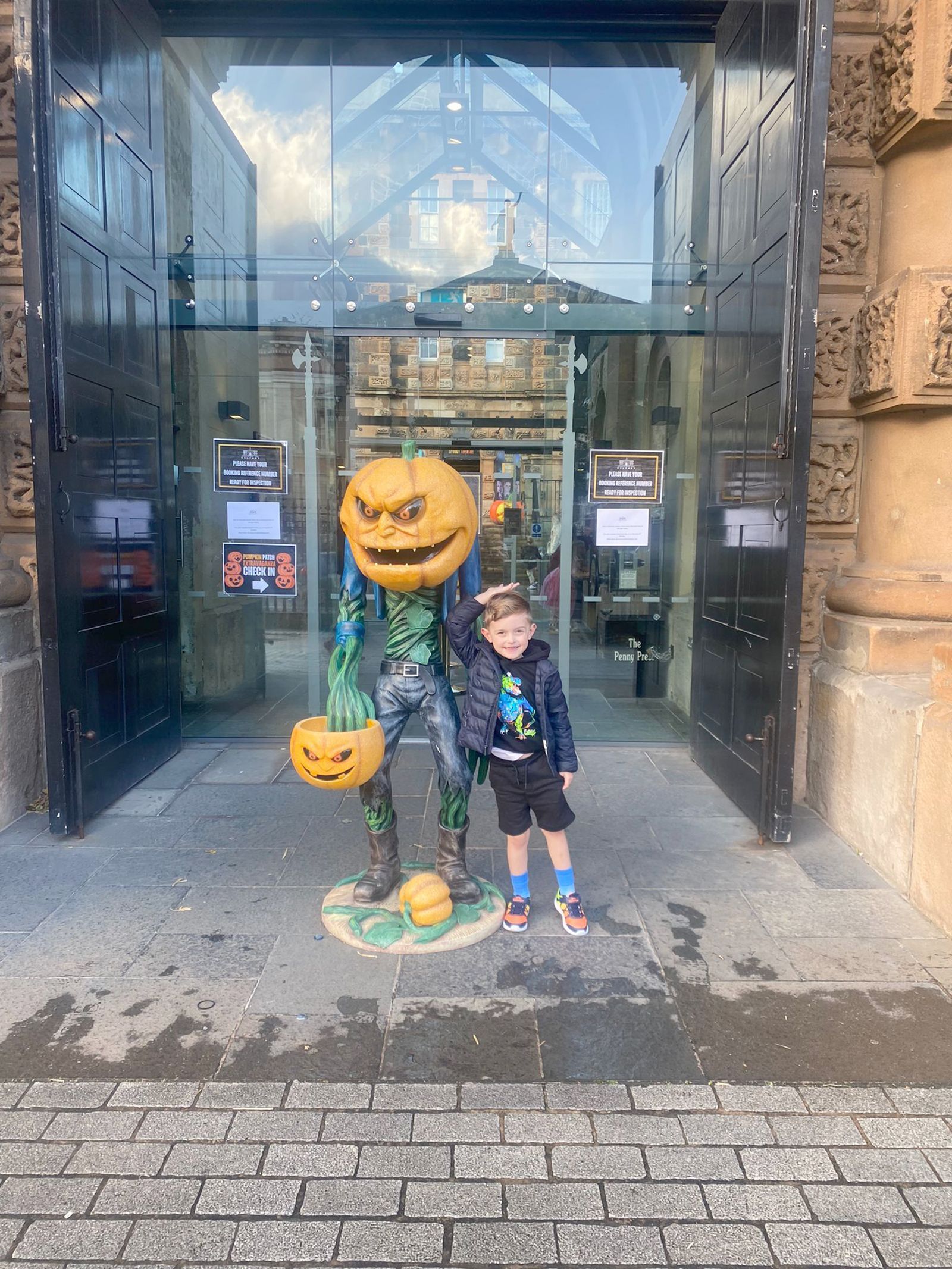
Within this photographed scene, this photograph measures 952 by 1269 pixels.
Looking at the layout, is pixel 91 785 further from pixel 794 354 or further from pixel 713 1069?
pixel 794 354

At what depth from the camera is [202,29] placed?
6004mm

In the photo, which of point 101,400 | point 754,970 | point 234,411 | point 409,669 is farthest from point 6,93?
point 754,970

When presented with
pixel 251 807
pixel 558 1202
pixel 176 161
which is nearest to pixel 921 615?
pixel 558 1202

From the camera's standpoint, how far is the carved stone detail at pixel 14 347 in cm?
486

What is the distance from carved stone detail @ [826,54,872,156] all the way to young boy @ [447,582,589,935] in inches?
142

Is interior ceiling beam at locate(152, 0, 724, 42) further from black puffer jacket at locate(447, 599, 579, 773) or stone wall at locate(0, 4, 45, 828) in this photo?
black puffer jacket at locate(447, 599, 579, 773)

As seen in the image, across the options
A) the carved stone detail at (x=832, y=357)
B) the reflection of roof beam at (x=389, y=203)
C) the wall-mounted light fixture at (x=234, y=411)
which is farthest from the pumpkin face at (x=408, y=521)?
the reflection of roof beam at (x=389, y=203)

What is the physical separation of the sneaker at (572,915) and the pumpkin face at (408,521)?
4.99ft

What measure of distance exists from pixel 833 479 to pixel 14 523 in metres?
5.12

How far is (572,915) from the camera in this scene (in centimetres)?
358

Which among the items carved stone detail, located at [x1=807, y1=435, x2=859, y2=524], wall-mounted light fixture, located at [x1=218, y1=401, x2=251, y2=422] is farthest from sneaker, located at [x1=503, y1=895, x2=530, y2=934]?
wall-mounted light fixture, located at [x1=218, y1=401, x2=251, y2=422]

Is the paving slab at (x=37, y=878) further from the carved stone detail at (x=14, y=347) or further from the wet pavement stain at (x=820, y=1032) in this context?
the wet pavement stain at (x=820, y=1032)

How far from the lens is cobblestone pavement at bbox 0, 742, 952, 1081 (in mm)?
2744

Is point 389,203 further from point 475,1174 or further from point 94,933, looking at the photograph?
point 475,1174
